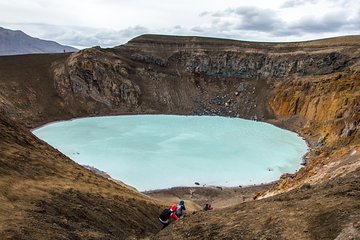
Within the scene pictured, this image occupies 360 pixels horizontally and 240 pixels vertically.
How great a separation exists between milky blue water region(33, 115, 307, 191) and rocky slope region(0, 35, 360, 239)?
4.35 m

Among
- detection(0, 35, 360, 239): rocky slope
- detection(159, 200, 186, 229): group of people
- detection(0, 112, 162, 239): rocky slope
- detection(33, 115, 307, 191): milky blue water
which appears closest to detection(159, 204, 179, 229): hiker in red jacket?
detection(159, 200, 186, 229): group of people

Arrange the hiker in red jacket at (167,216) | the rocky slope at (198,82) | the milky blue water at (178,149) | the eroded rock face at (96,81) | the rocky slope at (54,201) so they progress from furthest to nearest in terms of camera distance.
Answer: the eroded rock face at (96,81)
the rocky slope at (198,82)
the milky blue water at (178,149)
the hiker in red jacket at (167,216)
the rocky slope at (54,201)

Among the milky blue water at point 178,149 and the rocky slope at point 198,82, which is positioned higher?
the rocky slope at point 198,82

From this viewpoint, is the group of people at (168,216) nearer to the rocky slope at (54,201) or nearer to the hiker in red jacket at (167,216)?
the hiker in red jacket at (167,216)

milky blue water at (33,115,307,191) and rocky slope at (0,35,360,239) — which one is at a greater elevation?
rocky slope at (0,35,360,239)

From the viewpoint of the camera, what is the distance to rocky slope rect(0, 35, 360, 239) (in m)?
50.4

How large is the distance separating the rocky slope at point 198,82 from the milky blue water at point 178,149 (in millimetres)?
4352

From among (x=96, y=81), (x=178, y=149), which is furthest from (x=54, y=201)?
(x=96, y=81)

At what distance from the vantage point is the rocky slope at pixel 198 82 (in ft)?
165

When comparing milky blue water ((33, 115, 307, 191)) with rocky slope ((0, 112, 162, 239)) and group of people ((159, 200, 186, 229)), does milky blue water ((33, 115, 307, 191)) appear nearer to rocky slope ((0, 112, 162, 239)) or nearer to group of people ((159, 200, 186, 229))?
rocky slope ((0, 112, 162, 239))

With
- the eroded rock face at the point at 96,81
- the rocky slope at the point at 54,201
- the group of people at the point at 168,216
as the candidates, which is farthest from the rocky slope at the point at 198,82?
the group of people at the point at 168,216

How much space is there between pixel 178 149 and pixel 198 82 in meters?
32.8

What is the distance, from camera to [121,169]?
31.3m

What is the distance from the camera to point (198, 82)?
228 feet
